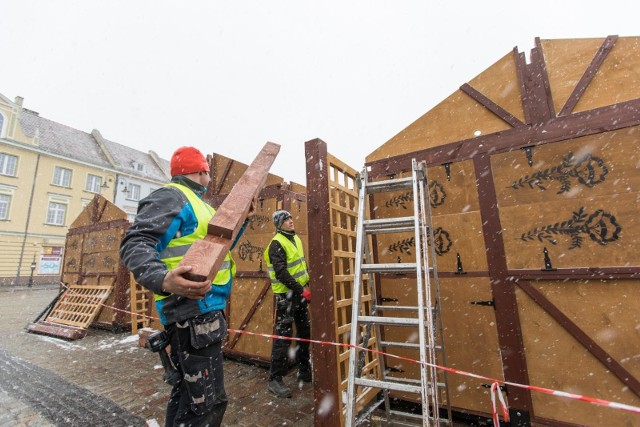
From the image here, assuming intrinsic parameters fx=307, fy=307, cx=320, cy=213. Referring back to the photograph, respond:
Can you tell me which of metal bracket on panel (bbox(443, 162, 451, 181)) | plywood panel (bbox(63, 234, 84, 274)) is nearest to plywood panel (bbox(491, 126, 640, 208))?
metal bracket on panel (bbox(443, 162, 451, 181))

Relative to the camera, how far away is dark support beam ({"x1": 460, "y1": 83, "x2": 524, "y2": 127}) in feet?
11.4

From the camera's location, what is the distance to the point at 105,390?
4227mm

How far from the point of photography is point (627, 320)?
2.84 meters

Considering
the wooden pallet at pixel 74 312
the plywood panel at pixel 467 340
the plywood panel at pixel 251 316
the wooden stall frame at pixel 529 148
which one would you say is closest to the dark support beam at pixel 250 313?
the plywood panel at pixel 251 316

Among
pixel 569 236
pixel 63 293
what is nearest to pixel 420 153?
pixel 569 236

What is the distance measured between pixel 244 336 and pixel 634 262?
17.6 feet

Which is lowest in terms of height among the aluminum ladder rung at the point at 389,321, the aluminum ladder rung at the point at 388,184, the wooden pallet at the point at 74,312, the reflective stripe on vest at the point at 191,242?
the wooden pallet at the point at 74,312

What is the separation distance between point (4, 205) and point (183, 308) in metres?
29.2

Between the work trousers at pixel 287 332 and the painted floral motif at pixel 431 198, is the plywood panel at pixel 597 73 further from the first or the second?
the work trousers at pixel 287 332

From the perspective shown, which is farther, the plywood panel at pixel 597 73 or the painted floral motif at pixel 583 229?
the plywood panel at pixel 597 73

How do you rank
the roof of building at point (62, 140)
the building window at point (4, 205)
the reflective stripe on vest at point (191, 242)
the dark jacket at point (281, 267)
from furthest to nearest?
the roof of building at point (62, 140) < the building window at point (4, 205) < the dark jacket at point (281, 267) < the reflective stripe on vest at point (191, 242)

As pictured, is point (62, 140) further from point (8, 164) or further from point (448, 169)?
point (448, 169)

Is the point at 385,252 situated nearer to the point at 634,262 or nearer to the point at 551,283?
the point at 551,283

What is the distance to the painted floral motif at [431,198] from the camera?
3.77 m
